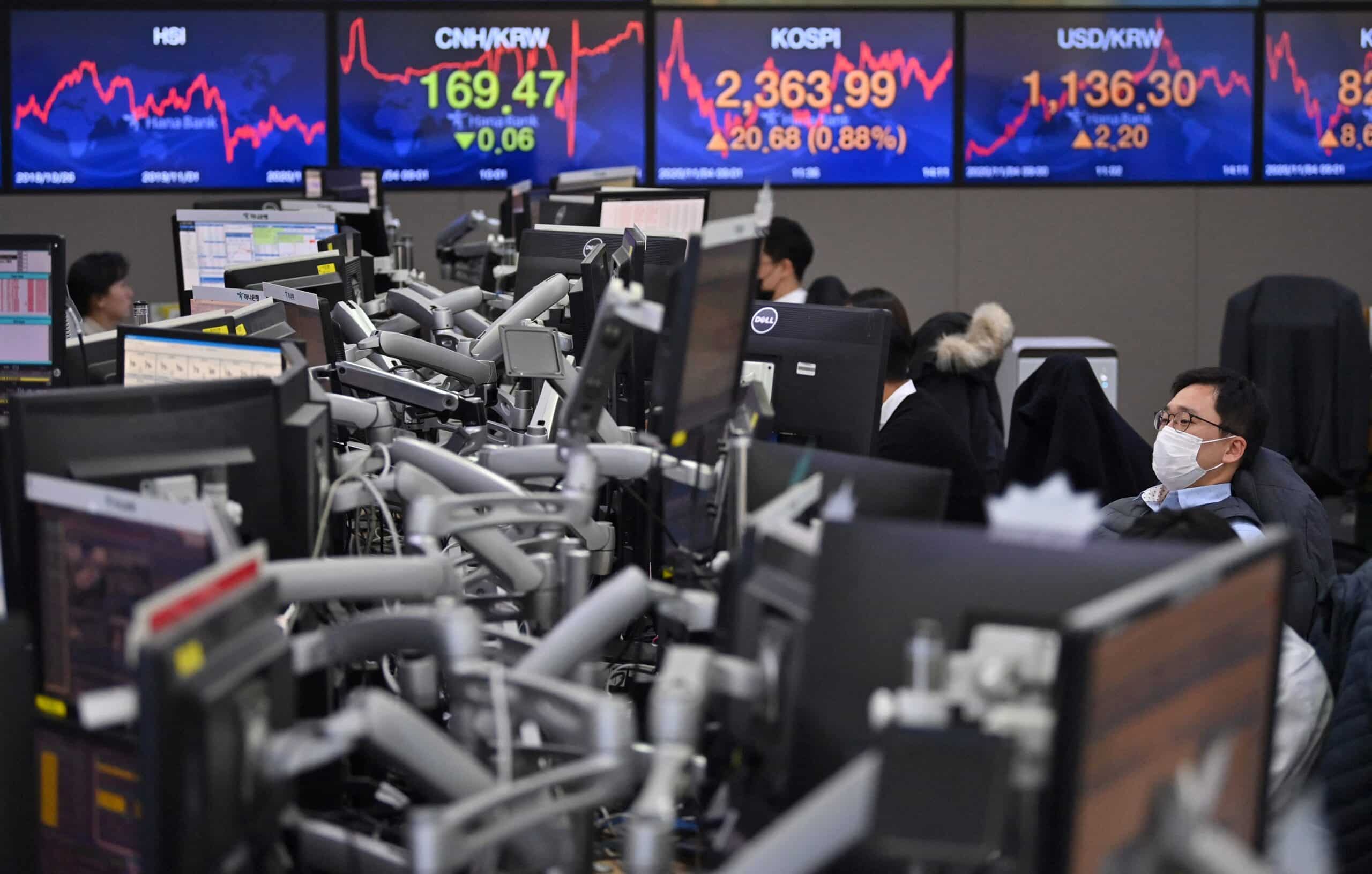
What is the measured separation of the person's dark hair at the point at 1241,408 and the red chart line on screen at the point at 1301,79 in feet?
14.5

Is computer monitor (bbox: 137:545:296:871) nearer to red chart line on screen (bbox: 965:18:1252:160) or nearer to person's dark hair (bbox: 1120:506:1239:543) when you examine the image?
person's dark hair (bbox: 1120:506:1239:543)

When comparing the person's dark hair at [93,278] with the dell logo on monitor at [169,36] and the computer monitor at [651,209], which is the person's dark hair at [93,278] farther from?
the dell logo on monitor at [169,36]

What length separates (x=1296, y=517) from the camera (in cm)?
285

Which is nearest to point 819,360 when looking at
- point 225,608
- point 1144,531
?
point 1144,531

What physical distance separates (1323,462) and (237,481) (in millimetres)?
5272

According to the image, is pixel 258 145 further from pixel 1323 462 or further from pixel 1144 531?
pixel 1144 531

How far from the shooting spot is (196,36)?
22.2 feet

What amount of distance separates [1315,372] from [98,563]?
5.50m

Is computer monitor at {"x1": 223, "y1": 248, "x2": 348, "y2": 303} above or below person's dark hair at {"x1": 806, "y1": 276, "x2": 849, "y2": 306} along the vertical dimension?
above

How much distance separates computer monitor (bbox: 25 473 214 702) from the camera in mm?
1329

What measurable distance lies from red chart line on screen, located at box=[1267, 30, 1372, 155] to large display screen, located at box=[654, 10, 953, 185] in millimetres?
1447

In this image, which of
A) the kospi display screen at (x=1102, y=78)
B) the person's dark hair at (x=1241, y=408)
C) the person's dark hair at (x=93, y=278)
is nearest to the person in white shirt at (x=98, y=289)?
the person's dark hair at (x=93, y=278)

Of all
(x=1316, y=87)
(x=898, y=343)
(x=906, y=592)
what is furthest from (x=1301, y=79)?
(x=906, y=592)

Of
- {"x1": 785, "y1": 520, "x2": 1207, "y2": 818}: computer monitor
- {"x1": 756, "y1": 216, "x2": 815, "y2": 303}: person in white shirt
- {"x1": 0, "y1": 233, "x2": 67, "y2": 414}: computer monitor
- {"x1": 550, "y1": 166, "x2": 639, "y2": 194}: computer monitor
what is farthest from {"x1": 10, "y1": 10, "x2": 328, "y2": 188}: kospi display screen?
{"x1": 785, "y1": 520, "x2": 1207, "y2": 818}: computer monitor
